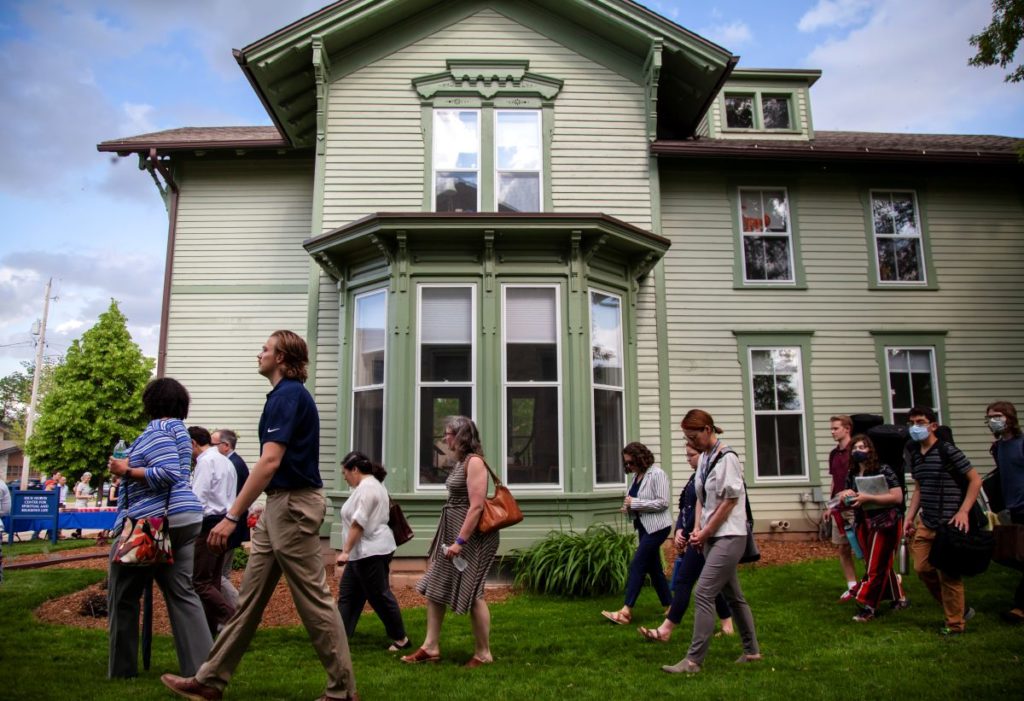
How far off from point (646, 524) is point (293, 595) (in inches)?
156

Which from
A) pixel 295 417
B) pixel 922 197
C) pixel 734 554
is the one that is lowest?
pixel 734 554

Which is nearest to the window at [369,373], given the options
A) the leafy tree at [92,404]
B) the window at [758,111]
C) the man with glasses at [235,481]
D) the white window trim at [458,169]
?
the white window trim at [458,169]

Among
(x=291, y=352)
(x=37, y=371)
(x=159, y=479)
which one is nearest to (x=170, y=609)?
(x=159, y=479)


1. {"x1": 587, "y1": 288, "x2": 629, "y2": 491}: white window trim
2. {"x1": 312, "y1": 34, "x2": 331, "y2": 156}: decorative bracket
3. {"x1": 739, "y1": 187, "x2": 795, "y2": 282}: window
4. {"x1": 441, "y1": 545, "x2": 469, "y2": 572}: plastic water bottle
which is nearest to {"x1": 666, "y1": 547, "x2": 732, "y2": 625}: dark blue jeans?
{"x1": 441, "y1": 545, "x2": 469, "y2": 572}: plastic water bottle

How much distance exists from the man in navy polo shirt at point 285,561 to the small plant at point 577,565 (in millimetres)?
4583

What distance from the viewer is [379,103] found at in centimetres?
1225

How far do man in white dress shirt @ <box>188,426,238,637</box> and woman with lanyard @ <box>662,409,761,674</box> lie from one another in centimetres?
381

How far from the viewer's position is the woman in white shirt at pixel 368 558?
20.5 ft

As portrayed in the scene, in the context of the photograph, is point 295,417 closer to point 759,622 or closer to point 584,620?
point 584,620

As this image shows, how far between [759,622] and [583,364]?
4.17 m

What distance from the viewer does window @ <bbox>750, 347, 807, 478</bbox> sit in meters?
12.7

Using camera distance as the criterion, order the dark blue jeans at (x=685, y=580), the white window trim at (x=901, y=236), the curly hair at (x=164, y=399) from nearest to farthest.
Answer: the curly hair at (x=164, y=399) < the dark blue jeans at (x=685, y=580) < the white window trim at (x=901, y=236)

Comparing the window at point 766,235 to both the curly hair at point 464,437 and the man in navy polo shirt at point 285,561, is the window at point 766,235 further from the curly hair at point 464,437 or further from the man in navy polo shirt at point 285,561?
the man in navy polo shirt at point 285,561

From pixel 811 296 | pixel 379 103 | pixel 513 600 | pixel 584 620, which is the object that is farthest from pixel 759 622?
pixel 379 103
